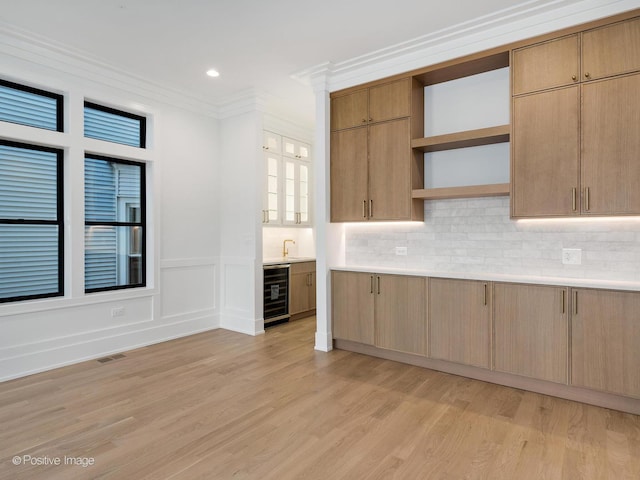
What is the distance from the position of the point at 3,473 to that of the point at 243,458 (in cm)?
128

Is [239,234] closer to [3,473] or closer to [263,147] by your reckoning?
[263,147]

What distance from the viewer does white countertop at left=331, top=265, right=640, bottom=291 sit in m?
2.90

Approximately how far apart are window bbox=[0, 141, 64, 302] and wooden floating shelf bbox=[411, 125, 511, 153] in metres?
3.60

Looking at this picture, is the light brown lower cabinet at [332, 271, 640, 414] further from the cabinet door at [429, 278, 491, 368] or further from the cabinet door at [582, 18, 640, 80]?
the cabinet door at [582, 18, 640, 80]

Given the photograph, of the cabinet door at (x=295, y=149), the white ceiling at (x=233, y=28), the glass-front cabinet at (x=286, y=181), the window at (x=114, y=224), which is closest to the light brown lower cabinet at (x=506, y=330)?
the glass-front cabinet at (x=286, y=181)

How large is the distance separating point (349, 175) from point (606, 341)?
2.68 m

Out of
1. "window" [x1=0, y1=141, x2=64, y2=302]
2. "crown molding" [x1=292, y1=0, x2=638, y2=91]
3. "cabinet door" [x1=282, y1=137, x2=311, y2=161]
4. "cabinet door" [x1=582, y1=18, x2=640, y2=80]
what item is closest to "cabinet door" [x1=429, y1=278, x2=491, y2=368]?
"cabinet door" [x1=582, y1=18, x2=640, y2=80]

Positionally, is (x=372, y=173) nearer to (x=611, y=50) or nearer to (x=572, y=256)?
(x=572, y=256)

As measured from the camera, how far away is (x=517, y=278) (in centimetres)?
330

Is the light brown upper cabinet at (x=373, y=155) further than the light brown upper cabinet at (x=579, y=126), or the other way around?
the light brown upper cabinet at (x=373, y=155)

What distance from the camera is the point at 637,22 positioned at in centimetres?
283

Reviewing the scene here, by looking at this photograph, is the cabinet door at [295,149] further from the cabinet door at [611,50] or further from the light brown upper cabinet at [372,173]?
the cabinet door at [611,50]

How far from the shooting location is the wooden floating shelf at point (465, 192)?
339 cm

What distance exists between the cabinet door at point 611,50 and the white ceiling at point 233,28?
0.36 m
